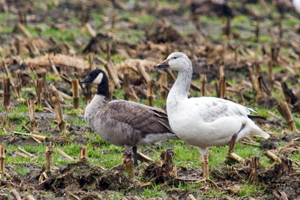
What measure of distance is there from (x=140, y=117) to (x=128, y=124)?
213mm

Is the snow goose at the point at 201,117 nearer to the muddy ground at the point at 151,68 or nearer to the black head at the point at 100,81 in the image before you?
the muddy ground at the point at 151,68

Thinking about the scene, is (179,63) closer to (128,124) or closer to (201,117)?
(201,117)

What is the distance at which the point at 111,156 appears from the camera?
Answer: 771cm

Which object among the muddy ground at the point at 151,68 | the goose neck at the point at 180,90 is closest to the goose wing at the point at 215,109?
the goose neck at the point at 180,90

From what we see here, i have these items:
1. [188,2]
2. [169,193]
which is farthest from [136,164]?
[188,2]

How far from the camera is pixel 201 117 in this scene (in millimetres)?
6508

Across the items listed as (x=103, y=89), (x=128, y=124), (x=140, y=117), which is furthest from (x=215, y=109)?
(x=103, y=89)

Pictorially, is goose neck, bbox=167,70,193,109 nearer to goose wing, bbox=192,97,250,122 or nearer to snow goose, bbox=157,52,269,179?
snow goose, bbox=157,52,269,179

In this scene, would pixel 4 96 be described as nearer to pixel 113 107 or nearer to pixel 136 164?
pixel 113 107

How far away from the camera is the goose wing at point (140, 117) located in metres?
7.49

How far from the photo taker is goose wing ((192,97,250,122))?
6586mm

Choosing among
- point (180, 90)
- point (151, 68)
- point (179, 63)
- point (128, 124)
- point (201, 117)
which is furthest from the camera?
point (151, 68)

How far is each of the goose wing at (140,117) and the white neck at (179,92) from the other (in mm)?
854

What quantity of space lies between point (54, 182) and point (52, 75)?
18.5 feet
